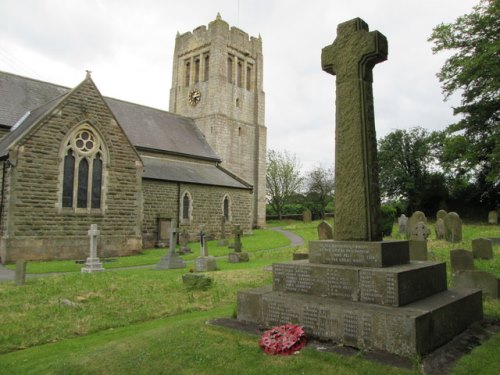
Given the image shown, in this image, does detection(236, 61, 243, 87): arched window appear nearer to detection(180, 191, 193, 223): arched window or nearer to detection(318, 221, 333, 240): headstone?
detection(180, 191, 193, 223): arched window

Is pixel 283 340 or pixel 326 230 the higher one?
pixel 326 230

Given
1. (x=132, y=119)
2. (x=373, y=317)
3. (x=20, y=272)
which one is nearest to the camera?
(x=373, y=317)

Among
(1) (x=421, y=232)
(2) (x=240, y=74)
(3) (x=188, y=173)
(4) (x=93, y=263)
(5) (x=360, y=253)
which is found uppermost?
(2) (x=240, y=74)

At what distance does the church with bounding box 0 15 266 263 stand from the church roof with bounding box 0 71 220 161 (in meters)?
0.10

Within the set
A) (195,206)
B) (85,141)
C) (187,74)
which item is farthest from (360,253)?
(187,74)

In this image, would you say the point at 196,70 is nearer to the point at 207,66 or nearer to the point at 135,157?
the point at 207,66

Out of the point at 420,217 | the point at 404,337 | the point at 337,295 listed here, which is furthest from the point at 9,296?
the point at 420,217

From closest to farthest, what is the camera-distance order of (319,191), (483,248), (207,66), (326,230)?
(483,248) < (326,230) < (207,66) < (319,191)

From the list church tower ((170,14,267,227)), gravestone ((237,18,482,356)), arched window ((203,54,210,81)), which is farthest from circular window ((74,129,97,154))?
arched window ((203,54,210,81))

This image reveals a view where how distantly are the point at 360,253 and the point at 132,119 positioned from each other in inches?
993

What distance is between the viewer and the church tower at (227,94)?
Answer: 3488cm

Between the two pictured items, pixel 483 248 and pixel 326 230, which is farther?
pixel 326 230

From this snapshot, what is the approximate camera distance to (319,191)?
52031 mm

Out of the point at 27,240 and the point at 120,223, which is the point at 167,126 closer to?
the point at 120,223
